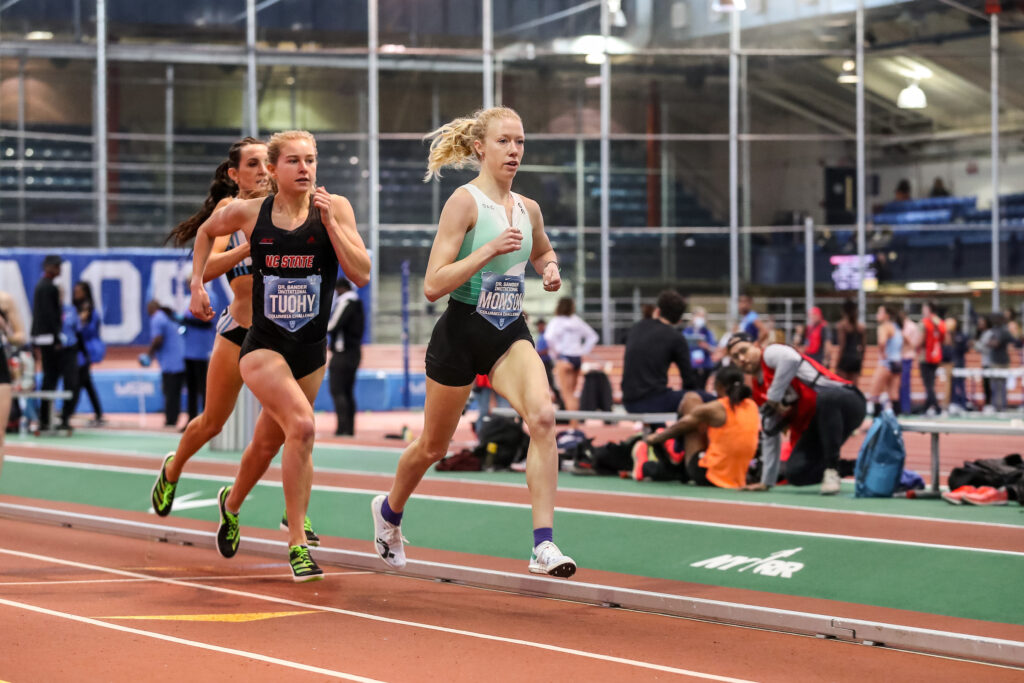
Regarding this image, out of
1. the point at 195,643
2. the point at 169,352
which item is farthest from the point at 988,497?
the point at 169,352

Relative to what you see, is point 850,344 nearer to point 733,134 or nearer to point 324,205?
point 733,134

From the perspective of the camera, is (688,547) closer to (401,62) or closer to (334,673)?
(334,673)

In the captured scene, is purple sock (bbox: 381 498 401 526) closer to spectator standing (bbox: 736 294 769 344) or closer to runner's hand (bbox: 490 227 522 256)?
runner's hand (bbox: 490 227 522 256)

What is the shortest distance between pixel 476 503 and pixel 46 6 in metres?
27.5

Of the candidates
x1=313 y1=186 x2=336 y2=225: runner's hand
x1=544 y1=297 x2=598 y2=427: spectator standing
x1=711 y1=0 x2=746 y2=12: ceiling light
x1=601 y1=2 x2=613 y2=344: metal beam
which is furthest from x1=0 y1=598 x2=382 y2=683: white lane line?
x1=711 y1=0 x2=746 y2=12: ceiling light

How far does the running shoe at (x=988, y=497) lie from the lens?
405 inches

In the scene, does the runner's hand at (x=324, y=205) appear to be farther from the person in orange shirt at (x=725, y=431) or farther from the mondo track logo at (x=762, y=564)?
the person in orange shirt at (x=725, y=431)

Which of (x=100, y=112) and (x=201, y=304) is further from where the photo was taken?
(x=100, y=112)

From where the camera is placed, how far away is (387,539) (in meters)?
7.30

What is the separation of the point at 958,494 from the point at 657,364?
3913mm

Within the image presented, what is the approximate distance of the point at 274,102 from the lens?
114 ft

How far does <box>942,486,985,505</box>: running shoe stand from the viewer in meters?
10.4

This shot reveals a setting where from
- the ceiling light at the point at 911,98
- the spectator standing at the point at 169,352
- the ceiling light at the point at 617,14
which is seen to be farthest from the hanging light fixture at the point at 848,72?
the spectator standing at the point at 169,352

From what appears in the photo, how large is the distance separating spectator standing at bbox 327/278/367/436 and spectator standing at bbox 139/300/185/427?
264cm
